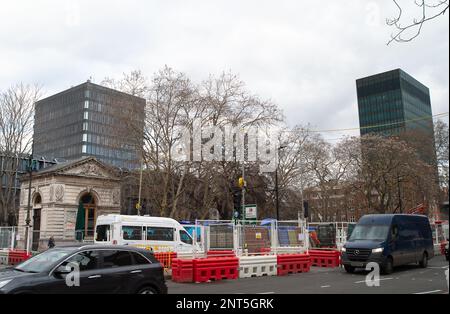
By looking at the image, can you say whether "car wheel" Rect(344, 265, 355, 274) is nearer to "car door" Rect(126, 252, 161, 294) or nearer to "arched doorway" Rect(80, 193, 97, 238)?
"car door" Rect(126, 252, 161, 294)

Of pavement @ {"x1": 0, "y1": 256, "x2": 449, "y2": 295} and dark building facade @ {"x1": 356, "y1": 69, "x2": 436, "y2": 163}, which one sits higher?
dark building facade @ {"x1": 356, "y1": 69, "x2": 436, "y2": 163}

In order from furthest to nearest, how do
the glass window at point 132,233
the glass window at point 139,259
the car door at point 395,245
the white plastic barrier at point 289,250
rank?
1. the glass window at point 132,233
2. the white plastic barrier at point 289,250
3. the car door at point 395,245
4. the glass window at point 139,259

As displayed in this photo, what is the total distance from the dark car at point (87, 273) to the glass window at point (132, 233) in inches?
486

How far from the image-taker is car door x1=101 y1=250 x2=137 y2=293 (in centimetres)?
911

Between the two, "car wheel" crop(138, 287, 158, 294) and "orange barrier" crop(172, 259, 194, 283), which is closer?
"car wheel" crop(138, 287, 158, 294)

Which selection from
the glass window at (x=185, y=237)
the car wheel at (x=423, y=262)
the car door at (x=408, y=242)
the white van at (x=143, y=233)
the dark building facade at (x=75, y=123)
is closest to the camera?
the car door at (x=408, y=242)

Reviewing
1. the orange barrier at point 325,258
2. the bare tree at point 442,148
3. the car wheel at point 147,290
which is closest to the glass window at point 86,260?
the car wheel at point 147,290

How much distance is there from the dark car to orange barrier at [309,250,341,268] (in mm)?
14381

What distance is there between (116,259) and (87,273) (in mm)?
716

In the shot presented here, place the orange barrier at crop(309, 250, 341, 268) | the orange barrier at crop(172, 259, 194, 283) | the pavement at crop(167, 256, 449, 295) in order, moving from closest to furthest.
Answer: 1. the pavement at crop(167, 256, 449, 295)
2. the orange barrier at crop(172, 259, 194, 283)
3. the orange barrier at crop(309, 250, 341, 268)

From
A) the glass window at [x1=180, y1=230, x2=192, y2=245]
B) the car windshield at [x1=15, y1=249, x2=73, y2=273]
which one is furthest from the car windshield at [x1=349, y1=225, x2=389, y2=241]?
the car windshield at [x1=15, y1=249, x2=73, y2=273]

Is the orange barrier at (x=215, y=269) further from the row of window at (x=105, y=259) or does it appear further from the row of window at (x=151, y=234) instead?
the row of window at (x=151, y=234)

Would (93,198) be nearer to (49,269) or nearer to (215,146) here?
(215,146)

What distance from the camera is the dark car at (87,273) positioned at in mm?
8391
